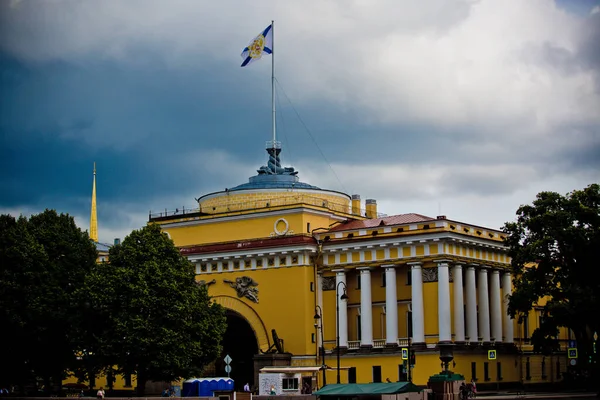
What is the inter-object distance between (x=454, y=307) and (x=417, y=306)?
2767mm

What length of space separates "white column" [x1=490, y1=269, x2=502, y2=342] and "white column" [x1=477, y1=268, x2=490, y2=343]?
60 centimetres

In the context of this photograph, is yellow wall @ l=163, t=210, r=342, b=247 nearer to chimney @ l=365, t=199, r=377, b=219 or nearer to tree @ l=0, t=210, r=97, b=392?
chimney @ l=365, t=199, r=377, b=219

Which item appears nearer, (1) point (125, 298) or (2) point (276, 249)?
(1) point (125, 298)

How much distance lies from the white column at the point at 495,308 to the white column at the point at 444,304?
22.9 feet

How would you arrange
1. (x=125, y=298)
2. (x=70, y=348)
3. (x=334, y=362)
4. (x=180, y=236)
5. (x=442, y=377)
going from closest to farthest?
(x=442, y=377) < (x=125, y=298) < (x=70, y=348) < (x=334, y=362) < (x=180, y=236)

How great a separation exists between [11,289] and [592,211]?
37948 millimetres

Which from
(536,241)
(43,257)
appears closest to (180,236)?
(43,257)

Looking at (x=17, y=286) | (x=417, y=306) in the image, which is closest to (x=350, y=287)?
(x=417, y=306)

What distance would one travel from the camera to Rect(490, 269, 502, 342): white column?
245 feet

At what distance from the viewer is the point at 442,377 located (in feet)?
189

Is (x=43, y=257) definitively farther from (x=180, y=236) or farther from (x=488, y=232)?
(x=488, y=232)

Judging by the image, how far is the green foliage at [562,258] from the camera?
64.2m

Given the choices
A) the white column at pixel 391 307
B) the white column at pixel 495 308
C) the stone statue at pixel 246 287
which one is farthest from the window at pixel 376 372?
the stone statue at pixel 246 287

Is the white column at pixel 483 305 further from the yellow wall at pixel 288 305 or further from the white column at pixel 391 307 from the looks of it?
the yellow wall at pixel 288 305
